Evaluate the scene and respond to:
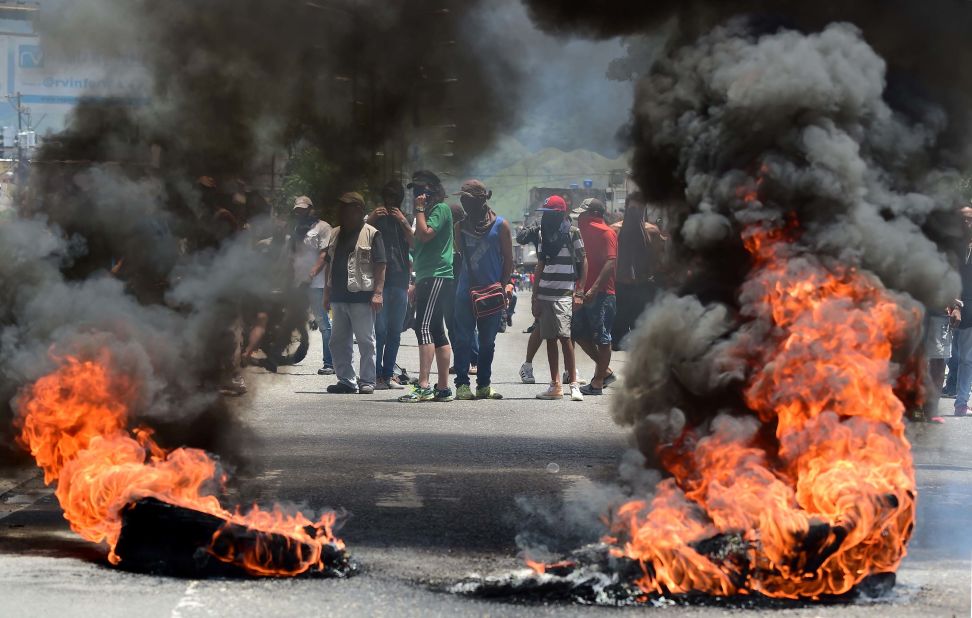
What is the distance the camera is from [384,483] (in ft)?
29.8

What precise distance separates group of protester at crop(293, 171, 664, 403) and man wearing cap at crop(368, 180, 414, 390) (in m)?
0.01

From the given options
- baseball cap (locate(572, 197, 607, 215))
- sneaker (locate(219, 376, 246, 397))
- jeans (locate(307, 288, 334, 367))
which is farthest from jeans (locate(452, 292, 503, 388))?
sneaker (locate(219, 376, 246, 397))

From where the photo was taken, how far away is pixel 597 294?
574 inches

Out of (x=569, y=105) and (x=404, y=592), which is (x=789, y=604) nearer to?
(x=404, y=592)

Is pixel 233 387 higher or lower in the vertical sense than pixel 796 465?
higher

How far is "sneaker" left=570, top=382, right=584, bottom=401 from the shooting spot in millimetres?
14242

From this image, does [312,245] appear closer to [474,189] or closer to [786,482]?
[474,189]

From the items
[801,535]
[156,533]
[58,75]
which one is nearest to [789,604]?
[801,535]

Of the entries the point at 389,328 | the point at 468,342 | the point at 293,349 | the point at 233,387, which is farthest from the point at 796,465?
the point at 293,349

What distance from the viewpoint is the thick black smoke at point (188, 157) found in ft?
24.5

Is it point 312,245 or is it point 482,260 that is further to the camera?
point 312,245

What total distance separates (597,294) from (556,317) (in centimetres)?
58

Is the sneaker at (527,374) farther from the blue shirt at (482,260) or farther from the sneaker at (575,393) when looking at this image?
the blue shirt at (482,260)

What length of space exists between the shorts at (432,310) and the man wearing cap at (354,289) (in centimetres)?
48
